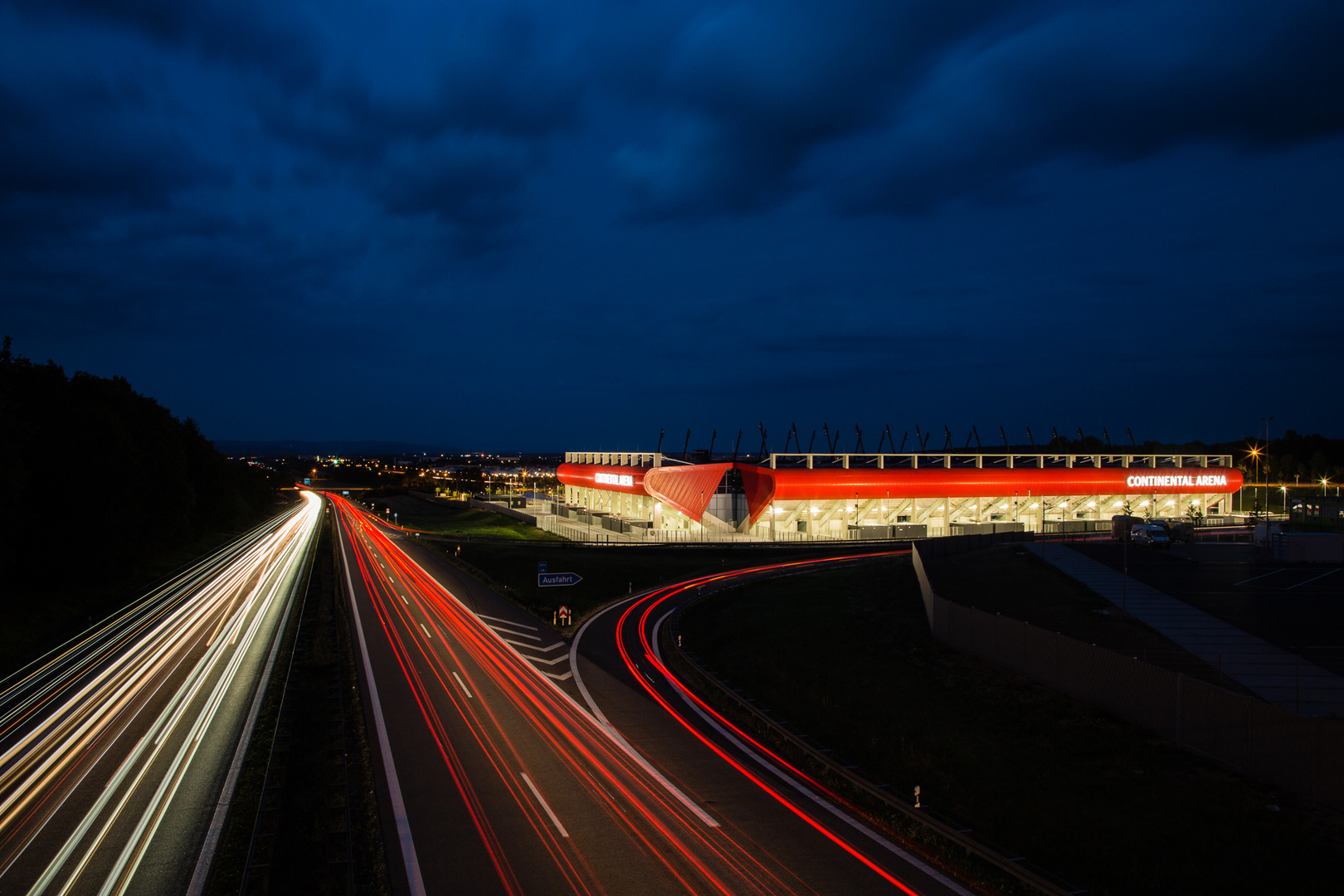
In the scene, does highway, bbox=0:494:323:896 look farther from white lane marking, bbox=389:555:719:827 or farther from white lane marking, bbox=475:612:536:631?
white lane marking, bbox=475:612:536:631

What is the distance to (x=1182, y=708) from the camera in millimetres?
16656

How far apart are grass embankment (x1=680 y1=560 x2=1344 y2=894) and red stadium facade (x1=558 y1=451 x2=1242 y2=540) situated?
37.2m

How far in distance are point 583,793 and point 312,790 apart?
6.35 meters

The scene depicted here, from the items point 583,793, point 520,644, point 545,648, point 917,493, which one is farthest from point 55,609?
point 917,493

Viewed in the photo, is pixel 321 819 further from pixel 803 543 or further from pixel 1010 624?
pixel 803 543

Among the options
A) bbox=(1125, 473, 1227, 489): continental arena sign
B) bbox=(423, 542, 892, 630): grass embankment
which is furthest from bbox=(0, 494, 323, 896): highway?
bbox=(1125, 473, 1227, 489): continental arena sign

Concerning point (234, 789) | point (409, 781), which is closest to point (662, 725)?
point (409, 781)

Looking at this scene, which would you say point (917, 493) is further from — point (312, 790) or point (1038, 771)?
point (312, 790)

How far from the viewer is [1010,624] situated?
76.1ft

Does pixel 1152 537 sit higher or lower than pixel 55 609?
higher

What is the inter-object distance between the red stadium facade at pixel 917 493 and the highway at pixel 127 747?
4158 cm

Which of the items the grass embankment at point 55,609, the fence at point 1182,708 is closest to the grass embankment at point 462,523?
the grass embankment at point 55,609

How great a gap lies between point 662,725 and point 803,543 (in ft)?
144

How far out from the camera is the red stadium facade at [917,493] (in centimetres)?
6700
